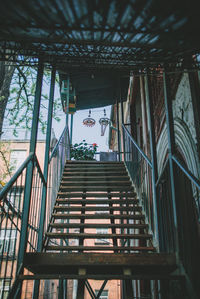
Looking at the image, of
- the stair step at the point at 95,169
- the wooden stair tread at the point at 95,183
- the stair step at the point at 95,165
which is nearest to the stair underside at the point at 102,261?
the wooden stair tread at the point at 95,183

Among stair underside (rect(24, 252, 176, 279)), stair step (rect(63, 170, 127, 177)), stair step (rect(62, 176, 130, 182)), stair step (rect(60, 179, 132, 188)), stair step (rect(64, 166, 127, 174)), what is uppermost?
stair step (rect(64, 166, 127, 174))

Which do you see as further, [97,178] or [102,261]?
[97,178]

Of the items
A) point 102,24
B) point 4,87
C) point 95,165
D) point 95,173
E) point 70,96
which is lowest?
point 95,173

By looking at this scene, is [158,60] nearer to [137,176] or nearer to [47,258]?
[47,258]

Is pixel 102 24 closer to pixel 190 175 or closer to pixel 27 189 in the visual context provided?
pixel 190 175

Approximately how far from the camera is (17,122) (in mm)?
9609

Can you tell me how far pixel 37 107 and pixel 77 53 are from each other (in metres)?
0.76

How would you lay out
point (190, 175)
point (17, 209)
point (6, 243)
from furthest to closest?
point (6, 243) → point (17, 209) → point (190, 175)

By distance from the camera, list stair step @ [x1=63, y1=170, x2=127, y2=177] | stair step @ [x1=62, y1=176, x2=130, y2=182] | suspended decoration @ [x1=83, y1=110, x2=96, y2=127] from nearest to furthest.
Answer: stair step @ [x1=62, y1=176, x2=130, y2=182]
stair step @ [x1=63, y1=170, x2=127, y2=177]
suspended decoration @ [x1=83, y1=110, x2=96, y2=127]

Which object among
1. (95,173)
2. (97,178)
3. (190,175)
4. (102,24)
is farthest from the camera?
(95,173)

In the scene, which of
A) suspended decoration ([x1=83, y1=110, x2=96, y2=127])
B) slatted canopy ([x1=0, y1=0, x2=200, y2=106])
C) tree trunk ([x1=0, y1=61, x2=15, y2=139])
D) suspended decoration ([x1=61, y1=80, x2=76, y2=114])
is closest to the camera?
slatted canopy ([x1=0, y1=0, x2=200, y2=106])

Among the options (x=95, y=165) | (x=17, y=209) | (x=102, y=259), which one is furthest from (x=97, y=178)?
(x=102, y=259)

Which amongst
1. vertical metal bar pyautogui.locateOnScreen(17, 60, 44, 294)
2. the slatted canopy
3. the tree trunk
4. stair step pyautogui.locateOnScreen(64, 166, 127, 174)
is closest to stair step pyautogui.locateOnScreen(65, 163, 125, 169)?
stair step pyautogui.locateOnScreen(64, 166, 127, 174)

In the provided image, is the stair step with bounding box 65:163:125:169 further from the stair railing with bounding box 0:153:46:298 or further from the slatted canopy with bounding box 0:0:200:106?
the slatted canopy with bounding box 0:0:200:106
